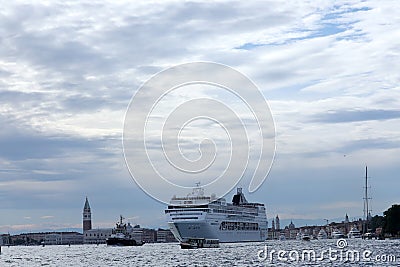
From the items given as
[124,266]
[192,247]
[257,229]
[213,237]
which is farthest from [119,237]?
[124,266]

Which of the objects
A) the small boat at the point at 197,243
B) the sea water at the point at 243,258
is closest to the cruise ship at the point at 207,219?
the small boat at the point at 197,243

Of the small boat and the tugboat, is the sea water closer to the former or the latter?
the small boat

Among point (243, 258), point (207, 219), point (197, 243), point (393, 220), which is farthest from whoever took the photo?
point (393, 220)

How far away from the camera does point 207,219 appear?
143625mm

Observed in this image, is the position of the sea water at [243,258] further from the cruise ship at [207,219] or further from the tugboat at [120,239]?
the tugboat at [120,239]

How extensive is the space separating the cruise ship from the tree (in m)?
31.5

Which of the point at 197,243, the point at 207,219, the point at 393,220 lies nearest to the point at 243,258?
the point at 197,243

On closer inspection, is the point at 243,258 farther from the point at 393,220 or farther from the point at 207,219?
the point at 393,220

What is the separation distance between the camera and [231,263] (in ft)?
252

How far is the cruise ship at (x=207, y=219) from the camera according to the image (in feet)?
467

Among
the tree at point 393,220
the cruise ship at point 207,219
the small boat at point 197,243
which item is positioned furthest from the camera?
the tree at point 393,220

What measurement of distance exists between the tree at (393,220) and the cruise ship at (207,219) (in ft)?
103

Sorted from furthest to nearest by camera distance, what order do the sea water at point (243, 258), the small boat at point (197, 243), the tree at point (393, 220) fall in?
the tree at point (393, 220), the small boat at point (197, 243), the sea water at point (243, 258)

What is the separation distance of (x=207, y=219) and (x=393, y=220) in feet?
169
